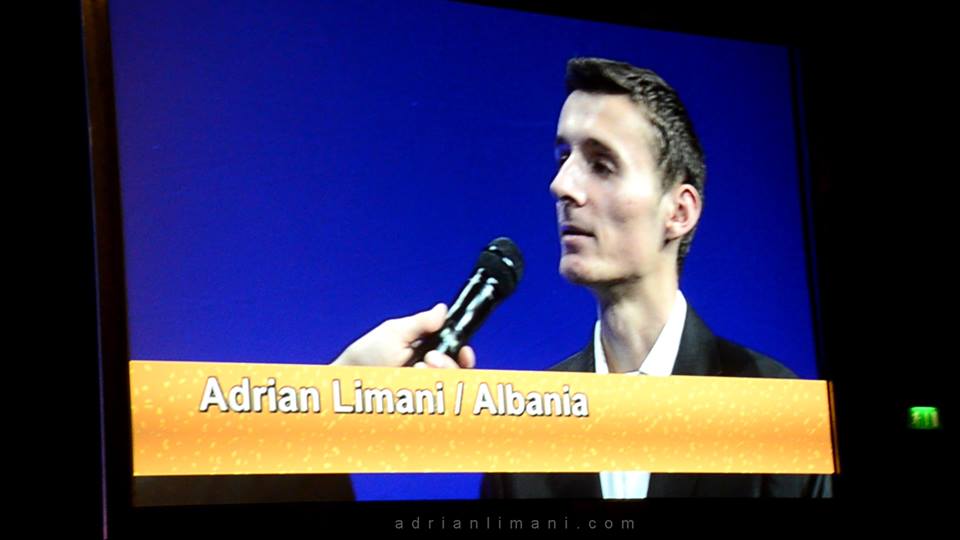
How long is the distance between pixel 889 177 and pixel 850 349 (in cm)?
48

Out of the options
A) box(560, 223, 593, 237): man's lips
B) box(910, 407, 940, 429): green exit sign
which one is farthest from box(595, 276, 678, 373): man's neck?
box(910, 407, 940, 429): green exit sign

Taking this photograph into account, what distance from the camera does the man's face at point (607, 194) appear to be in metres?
2.57

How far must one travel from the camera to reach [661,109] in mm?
2686

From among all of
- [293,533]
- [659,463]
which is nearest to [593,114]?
[659,463]

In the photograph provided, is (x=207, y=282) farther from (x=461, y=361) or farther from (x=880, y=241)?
(x=880, y=241)

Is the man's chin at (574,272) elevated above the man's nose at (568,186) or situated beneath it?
situated beneath

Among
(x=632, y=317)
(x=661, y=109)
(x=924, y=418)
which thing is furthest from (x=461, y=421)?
(x=924, y=418)

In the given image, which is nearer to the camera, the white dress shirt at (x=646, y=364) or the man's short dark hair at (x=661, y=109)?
the white dress shirt at (x=646, y=364)

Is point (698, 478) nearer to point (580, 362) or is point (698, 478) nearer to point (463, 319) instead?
point (580, 362)

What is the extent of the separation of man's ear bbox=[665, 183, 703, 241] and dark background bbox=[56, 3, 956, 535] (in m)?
0.27

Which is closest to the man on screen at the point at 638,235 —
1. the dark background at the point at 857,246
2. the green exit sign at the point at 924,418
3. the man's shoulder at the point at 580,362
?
the man's shoulder at the point at 580,362

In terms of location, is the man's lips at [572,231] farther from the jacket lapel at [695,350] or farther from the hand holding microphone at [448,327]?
the jacket lapel at [695,350]

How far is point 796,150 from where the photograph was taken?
9.20 ft

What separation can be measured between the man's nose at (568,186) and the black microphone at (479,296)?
0.13m
